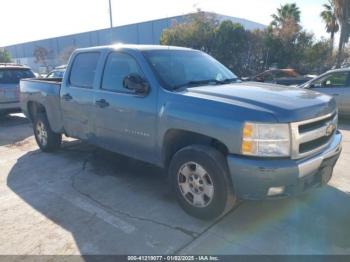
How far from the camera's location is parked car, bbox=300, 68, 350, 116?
29.5 ft

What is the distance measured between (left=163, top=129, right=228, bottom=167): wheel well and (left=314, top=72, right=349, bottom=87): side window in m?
6.90

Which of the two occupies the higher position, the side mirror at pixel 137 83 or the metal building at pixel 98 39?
the metal building at pixel 98 39

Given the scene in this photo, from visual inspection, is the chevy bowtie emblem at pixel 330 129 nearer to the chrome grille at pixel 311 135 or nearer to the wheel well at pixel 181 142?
the chrome grille at pixel 311 135

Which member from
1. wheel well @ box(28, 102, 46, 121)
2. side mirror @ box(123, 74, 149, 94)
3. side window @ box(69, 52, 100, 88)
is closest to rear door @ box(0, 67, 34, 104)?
wheel well @ box(28, 102, 46, 121)

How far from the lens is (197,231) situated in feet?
11.6

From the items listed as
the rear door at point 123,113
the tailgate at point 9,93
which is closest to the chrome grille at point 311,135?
the rear door at point 123,113

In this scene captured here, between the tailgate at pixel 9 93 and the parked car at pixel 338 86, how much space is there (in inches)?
339

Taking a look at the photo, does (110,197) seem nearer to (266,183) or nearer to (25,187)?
(25,187)

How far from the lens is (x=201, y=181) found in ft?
11.9

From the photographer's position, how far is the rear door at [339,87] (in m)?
8.98

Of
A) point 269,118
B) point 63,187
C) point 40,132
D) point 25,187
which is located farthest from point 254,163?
point 40,132

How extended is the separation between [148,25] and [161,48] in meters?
48.4

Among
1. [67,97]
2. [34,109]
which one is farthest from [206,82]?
[34,109]

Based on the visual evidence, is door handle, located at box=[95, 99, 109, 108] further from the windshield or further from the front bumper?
the front bumper
